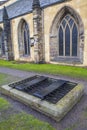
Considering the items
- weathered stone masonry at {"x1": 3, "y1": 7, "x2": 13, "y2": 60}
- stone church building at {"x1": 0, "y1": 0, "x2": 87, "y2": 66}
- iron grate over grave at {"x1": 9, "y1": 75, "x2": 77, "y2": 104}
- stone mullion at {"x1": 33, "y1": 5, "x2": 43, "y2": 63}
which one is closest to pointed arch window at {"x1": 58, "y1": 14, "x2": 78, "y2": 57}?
stone church building at {"x1": 0, "y1": 0, "x2": 87, "y2": 66}

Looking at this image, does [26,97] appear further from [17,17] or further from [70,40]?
[17,17]

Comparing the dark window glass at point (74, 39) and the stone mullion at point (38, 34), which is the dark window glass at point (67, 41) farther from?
the stone mullion at point (38, 34)

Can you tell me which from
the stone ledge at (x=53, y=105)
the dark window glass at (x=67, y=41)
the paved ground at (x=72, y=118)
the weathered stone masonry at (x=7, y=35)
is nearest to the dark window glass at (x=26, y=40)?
the weathered stone masonry at (x=7, y=35)

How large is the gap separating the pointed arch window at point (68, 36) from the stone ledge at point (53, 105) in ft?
22.0

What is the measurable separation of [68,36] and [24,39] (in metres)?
6.12

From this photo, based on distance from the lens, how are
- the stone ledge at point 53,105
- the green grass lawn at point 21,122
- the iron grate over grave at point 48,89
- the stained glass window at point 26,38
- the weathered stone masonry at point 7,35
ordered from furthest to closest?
the weathered stone masonry at point 7,35 < the stained glass window at point 26,38 < the iron grate over grave at point 48,89 < the stone ledge at point 53,105 < the green grass lawn at point 21,122

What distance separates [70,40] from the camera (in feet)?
36.7

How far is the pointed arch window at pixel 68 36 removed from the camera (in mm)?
10867

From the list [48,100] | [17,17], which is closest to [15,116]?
[48,100]

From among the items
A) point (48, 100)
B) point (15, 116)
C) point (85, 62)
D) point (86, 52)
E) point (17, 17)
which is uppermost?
point (17, 17)

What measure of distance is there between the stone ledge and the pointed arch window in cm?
669

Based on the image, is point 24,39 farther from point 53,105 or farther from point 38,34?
point 53,105

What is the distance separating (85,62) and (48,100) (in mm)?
6837

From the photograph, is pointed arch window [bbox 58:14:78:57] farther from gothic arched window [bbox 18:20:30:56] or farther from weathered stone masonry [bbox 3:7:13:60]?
weathered stone masonry [bbox 3:7:13:60]
